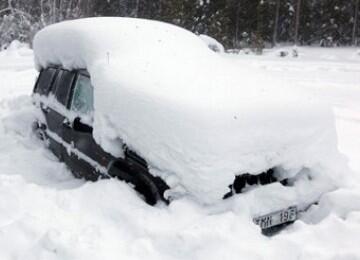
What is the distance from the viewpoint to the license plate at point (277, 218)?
3750 millimetres

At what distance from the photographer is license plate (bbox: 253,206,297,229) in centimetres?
375

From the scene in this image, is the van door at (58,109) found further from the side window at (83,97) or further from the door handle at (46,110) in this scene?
the side window at (83,97)

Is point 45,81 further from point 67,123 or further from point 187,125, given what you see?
point 187,125

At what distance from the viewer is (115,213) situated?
3721mm

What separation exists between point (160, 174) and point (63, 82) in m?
2.23

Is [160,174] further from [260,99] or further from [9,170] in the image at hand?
[9,170]

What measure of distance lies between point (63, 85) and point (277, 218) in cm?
297

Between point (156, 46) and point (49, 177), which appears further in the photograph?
point (49, 177)

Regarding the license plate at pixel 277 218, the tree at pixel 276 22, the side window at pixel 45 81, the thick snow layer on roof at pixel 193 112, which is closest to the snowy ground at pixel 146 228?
the license plate at pixel 277 218

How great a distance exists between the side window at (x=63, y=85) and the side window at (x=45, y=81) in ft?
0.84

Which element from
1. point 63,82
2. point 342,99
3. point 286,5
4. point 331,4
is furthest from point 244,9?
point 63,82

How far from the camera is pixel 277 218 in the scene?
3846 mm

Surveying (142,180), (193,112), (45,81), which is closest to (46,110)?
(45,81)

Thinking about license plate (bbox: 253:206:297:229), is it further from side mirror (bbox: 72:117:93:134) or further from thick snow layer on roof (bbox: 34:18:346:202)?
side mirror (bbox: 72:117:93:134)
